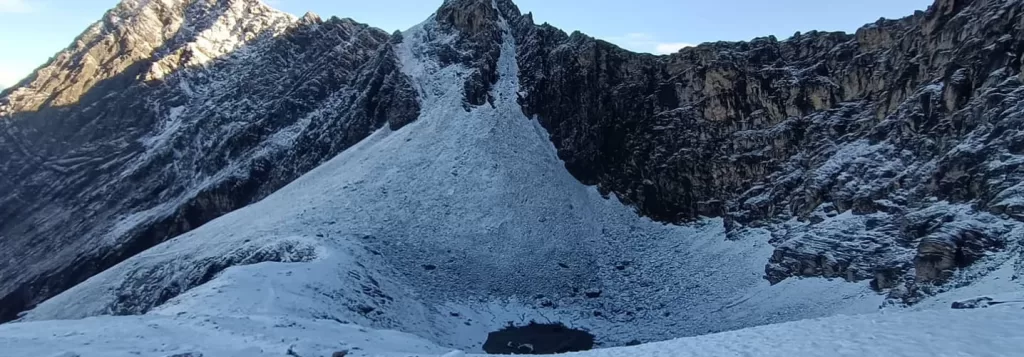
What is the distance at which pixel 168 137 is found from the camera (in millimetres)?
71750

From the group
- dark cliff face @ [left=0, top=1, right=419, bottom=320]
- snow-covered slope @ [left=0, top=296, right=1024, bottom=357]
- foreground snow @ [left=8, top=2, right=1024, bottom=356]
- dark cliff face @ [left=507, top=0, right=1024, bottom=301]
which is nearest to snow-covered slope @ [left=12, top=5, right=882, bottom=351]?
foreground snow @ [left=8, top=2, right=1024, bottom=356]

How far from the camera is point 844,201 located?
37062mm

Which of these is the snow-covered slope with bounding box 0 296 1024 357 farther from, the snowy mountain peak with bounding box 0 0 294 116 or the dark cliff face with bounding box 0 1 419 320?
the snowy mountain peak with bounding box 0 0 294 116

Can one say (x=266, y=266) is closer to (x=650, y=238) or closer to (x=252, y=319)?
(x=252, y=319)

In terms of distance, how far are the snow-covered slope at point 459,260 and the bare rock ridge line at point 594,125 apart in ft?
10.4

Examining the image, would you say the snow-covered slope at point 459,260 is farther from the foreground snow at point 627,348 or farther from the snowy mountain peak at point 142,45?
the snowy mountain peak at point 142,45

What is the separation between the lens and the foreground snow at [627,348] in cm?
1293

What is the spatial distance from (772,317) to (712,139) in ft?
67.2

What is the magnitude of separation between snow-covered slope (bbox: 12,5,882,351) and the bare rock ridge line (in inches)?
125

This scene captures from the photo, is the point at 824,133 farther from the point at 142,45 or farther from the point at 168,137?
the point at 142,45

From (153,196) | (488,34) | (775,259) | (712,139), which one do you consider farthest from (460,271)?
(153,196)

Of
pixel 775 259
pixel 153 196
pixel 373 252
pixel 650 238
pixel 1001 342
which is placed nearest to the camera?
pixel 1001 342

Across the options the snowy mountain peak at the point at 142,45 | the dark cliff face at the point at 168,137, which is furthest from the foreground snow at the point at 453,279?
the snowy mountain peak at the point at 142,45

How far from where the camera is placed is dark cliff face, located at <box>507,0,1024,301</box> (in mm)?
31141
